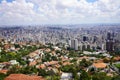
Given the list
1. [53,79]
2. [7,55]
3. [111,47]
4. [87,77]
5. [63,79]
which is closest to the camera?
[87,77]

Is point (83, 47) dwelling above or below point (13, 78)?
below

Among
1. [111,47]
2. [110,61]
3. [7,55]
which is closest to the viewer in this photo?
[110,61]

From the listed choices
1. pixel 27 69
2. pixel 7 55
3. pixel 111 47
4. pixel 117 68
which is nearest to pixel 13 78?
pixel 27 69

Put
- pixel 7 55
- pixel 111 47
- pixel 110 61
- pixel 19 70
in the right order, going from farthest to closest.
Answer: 1. pixel 111 47
2. pixel 7 55
3. pixel 110 61
4. pixel 19 70

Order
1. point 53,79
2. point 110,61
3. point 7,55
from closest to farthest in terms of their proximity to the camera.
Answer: point 53,79, point 110,61, point 7,55

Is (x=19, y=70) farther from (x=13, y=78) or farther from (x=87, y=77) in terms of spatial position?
(x=87, y=77)

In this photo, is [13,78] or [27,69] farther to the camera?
[27,69]

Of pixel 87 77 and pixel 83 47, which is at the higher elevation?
pixel 87 77

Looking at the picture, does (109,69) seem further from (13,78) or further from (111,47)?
(111,47)

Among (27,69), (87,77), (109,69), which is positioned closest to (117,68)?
(109,69)
